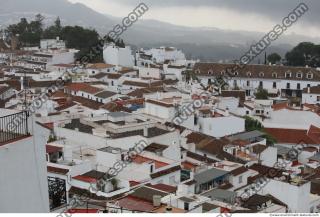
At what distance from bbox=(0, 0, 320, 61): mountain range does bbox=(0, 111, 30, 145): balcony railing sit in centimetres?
5849

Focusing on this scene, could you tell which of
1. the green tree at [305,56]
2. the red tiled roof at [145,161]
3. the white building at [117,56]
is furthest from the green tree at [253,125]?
the green tree at [305,56]

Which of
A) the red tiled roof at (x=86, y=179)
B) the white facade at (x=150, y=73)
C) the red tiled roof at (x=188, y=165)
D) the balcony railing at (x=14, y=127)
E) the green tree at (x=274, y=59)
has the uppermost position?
the green tree at (x=274, y=59)

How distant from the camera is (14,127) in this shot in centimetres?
401

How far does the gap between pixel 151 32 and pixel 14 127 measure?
8888cm

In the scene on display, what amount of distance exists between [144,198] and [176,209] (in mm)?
916

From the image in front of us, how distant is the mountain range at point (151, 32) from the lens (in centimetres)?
6988

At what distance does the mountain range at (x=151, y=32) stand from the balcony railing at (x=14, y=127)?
58.5 m

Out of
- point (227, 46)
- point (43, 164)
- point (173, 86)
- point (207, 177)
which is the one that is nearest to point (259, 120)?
point (173, 86)

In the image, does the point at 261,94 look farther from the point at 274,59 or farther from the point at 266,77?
the point at 274,59

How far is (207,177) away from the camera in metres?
11.8

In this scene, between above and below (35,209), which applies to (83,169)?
below

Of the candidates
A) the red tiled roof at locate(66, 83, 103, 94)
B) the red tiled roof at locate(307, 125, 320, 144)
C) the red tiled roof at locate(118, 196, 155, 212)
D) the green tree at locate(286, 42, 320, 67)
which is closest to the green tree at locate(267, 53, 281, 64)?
the green tree at locate(286, 42, 320, 67)

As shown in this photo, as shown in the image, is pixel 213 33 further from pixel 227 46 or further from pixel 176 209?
pixel 176 209

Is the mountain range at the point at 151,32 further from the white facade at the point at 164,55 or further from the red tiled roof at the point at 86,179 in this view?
the red tiled roof at the point at 86,179
